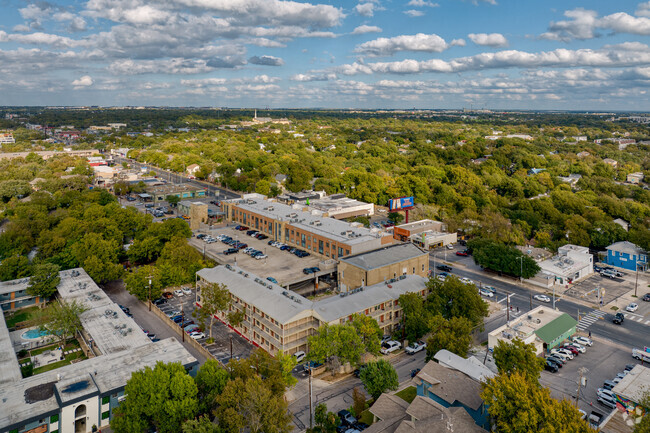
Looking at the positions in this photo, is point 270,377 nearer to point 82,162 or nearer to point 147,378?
point 147,378

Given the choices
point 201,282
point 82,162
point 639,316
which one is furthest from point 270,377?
point 82,162

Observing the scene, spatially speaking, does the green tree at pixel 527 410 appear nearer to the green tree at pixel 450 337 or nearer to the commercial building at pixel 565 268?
the green tree at pixel 450 337

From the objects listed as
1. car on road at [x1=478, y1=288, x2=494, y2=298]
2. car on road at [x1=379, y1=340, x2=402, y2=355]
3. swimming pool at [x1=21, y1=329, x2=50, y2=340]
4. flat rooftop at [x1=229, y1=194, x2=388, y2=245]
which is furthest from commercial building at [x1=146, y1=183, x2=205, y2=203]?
car on road at [x1=379, y1=340, x2=402, y2=355]

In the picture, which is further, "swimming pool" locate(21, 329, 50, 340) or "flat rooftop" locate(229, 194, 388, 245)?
"flat rooftop" locate(229, 194, 388, 245)

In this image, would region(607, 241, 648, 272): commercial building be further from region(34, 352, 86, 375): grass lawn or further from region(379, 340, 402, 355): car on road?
region(34, 352, 86, 375): grass lawn

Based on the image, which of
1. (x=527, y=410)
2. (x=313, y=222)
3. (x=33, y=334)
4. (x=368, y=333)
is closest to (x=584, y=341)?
(x=527, y=410)

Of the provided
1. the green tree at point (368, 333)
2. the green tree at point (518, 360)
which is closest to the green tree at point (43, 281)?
the green tree at point (368, 333)
